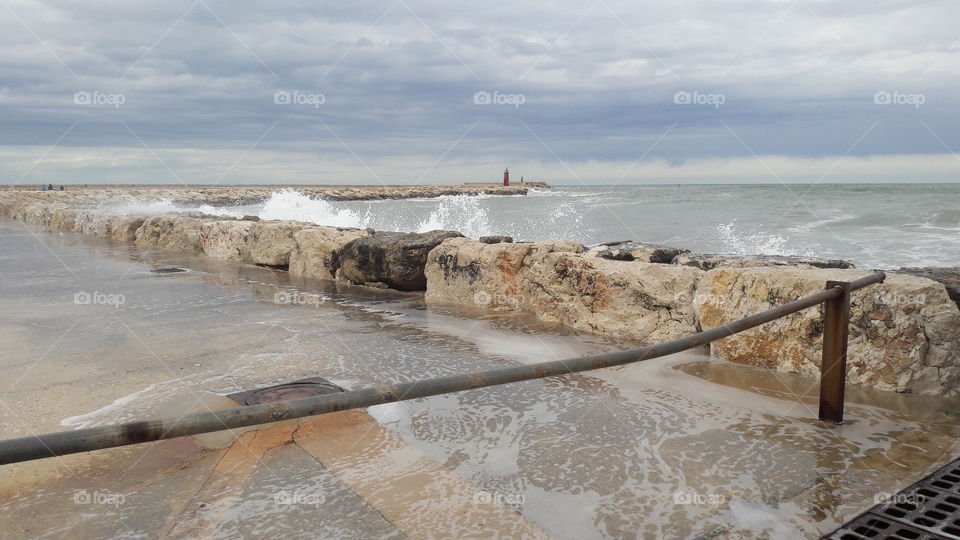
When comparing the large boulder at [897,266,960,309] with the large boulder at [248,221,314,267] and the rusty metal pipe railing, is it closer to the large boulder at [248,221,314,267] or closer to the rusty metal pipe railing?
the rusty metal pipe railing

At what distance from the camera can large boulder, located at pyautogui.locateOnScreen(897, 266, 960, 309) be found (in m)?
3.80

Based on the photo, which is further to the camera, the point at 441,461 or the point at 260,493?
the point at 441,461

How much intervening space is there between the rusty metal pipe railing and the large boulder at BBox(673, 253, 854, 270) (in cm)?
268

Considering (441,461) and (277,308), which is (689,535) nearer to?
(441,461)

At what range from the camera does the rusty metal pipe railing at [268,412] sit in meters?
1.43

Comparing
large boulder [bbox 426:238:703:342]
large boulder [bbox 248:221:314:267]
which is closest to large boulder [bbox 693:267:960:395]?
large boulder [bbox 426:238:703:342]

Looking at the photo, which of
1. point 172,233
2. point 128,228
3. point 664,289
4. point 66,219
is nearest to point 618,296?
point 664,289

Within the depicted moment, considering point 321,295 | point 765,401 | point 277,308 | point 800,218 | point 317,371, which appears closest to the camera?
point 765,401

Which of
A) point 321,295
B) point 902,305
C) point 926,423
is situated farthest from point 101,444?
point 321,295

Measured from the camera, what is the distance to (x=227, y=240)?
35.8 ft

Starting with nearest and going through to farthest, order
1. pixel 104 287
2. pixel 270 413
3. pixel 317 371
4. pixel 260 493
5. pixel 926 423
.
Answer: pixel 270 413 < pixel 260 493 < pixel 926 423 < pixel 317 371 < pixel 104 287

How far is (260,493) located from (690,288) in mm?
3607

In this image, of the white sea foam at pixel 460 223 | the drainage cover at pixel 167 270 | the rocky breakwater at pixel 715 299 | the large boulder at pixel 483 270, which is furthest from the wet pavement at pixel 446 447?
the white sea foam at pixel 460 223

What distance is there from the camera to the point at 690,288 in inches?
196
